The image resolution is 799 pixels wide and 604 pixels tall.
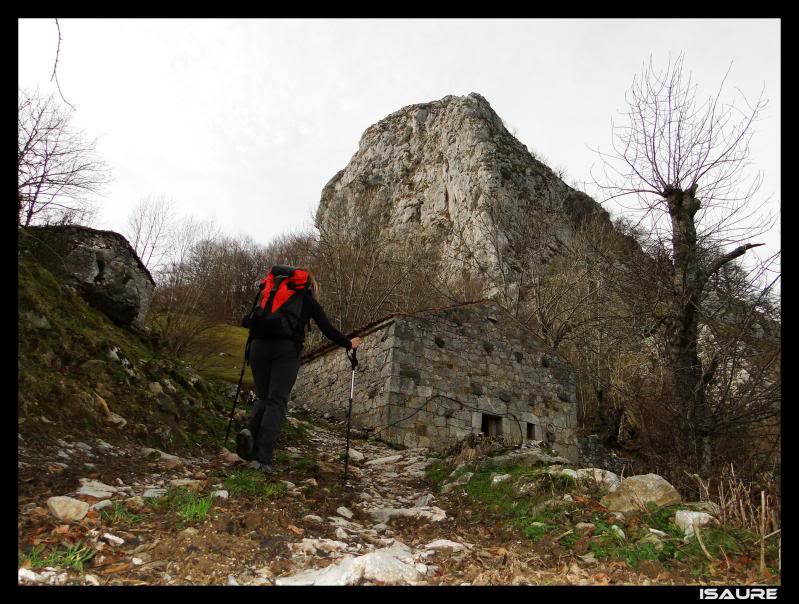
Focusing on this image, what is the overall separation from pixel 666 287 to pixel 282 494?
6.71 m

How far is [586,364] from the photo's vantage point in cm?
1978

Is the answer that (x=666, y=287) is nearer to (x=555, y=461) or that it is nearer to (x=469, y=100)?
Result: (x=555, y=461)

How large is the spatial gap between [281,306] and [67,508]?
8.69 ft

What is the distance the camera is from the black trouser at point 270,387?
5.35 meters

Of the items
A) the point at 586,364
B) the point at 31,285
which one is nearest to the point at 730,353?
the point at 31,285

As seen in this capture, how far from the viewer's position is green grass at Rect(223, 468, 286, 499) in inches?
174

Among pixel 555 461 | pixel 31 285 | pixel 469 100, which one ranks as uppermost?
pixel 469 100

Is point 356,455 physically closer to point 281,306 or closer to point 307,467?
point 307,467

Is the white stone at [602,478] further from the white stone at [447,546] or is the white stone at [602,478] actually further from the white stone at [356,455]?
the white stone at [356,455]

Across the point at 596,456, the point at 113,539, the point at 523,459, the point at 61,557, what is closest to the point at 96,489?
the point at 113,539

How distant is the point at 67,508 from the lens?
11.0 feet

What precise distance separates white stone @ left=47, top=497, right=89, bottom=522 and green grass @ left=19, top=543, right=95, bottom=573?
0.41 metres

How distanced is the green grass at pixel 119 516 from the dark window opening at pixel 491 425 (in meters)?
8.89

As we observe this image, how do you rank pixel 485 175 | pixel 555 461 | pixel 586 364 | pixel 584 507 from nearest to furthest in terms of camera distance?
pixel 584 507 → pixel 555 461 → pixel 586 364 → pixel 485 175
